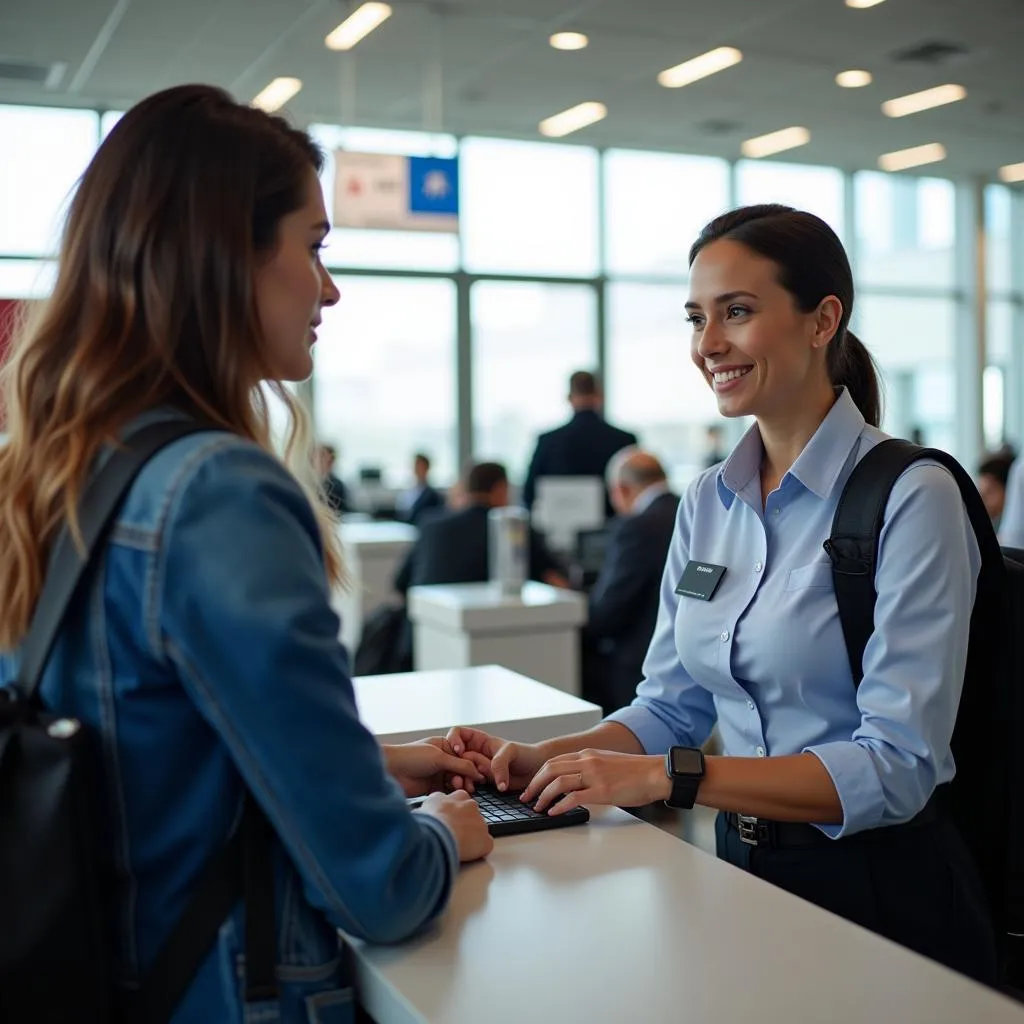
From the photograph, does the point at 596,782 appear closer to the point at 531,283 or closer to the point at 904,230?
the point at 531,283

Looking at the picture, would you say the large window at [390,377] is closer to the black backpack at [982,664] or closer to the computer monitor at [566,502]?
the computer monitor at [566,502]

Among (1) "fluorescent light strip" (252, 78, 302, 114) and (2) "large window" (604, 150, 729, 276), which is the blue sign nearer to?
(1) "fluorescent light strip" (252, 78, 302, 114)

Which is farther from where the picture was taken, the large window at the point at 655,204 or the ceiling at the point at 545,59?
the large window at the point at 655,204

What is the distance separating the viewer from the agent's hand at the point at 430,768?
1512 millimetres

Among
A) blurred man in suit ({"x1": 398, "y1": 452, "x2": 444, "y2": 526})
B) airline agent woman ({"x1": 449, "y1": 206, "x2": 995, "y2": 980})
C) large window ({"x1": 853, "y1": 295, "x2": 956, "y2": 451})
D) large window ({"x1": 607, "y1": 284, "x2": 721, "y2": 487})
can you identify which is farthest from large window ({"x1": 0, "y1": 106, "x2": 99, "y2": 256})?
airline agent woman ({"x1": 449, "y1": 206, "x2": 995, "y2": 980})

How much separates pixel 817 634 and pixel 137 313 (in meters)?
0.97

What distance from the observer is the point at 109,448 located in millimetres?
1003

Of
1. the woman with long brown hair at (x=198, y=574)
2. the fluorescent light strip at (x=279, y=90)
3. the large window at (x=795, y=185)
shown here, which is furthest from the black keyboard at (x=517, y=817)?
the large window at (x=795, y=185)

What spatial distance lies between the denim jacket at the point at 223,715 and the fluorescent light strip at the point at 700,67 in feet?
22.1

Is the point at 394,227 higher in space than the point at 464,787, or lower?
higher

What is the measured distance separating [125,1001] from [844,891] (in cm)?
96

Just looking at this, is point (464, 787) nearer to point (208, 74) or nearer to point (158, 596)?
point (158, 596)

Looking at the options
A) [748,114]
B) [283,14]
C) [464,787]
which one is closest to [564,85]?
[748,114]

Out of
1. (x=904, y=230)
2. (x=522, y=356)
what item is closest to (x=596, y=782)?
(x=522, y=356)
